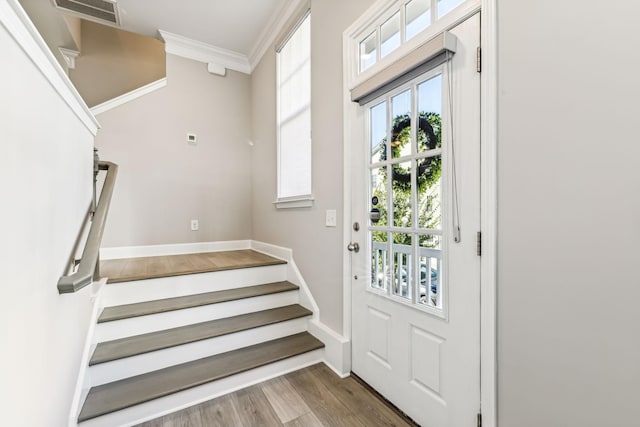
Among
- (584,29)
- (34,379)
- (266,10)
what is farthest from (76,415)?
(266,10)

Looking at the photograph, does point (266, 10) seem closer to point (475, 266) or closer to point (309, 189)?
point (309, 189)

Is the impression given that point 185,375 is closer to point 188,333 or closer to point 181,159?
point 188,333

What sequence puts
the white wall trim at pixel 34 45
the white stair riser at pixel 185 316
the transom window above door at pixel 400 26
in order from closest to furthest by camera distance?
1. the white wall trim at pixel 34 45
2. the transom window above door at pixel 400 26
3. the white stair riser at pixel 185 316

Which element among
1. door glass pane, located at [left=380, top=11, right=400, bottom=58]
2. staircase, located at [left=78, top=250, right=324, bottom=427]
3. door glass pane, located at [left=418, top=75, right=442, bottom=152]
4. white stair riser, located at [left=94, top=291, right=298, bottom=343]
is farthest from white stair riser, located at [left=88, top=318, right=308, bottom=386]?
door glass pane, located at [left=380, top=11, right=400, bottom=58]

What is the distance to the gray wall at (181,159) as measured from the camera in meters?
3.21

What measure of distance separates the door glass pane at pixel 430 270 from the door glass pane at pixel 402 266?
0.07 meters

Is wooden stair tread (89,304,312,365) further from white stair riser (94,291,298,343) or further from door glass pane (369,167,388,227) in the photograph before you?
door glass pane (369,167,388,227)

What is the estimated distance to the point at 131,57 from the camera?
3527 mm

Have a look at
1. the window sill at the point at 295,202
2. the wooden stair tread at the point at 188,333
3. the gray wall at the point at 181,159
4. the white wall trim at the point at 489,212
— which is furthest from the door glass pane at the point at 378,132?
the gray wall at the point at 181,159

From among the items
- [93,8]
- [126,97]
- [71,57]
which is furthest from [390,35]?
[71,57]

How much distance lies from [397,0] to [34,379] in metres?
2.26

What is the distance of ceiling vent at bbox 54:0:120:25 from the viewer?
2.54m

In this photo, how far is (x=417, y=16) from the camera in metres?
1.49

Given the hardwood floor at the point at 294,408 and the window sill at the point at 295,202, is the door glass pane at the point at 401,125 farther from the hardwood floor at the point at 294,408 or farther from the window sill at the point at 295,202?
the hardwood floor at the point at 294,408
